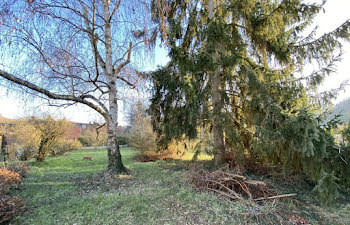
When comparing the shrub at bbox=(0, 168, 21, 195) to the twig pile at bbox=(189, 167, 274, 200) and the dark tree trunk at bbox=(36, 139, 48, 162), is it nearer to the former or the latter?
the twig pile at bbox=(189, 167, 274, 200)

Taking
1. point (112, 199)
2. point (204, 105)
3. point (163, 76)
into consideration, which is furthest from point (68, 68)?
point (204, 105)

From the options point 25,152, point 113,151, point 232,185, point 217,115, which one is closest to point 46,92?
point 113,151

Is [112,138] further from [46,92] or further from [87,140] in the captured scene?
[87,140]

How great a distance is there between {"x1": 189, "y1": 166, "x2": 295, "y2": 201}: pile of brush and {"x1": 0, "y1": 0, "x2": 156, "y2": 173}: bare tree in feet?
8.61

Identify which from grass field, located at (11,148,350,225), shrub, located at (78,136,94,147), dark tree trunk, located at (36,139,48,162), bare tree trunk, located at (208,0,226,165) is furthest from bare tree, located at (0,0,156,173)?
shrub, located at (78,136,94,147)

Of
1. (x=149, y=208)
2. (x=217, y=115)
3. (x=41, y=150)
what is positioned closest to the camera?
(x=149, y=208)

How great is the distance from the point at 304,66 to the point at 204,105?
3.35 meters

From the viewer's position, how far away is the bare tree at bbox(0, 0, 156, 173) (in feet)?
11.5

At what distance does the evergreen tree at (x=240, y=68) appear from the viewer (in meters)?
4.41

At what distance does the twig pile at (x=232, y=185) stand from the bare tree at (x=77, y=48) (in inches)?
103

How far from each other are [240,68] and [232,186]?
11.3 feet

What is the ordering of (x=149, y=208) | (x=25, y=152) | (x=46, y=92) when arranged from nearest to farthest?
(x=149, y=208), (x=46, y=92), (x=25, y=152)

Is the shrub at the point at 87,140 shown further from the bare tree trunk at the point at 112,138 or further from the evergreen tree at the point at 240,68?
the bare tree trunk at the point at 112,138

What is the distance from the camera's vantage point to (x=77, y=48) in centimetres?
425
